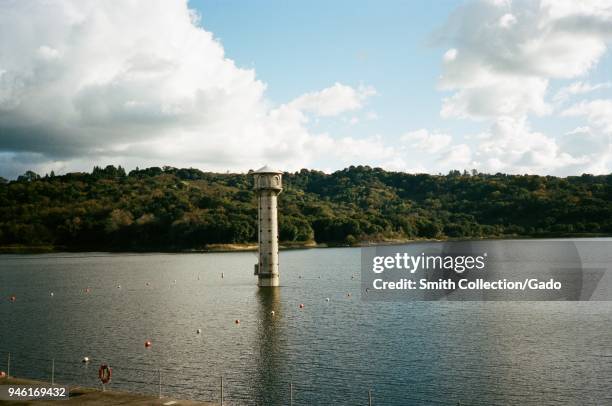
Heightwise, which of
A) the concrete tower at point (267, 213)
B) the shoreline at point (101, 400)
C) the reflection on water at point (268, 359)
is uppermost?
the concrete tower at point (267, 213)

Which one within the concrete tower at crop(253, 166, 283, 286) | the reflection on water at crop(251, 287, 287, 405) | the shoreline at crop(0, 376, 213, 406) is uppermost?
the concrete tower at crop(253, 166, 283, 286)

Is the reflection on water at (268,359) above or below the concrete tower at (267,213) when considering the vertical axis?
below

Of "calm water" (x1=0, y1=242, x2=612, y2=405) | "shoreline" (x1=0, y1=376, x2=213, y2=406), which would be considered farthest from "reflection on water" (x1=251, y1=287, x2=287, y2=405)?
"shoreline" (x1=0, y1=376, x2=213, y2=406)

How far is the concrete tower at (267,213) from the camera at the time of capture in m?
91.4

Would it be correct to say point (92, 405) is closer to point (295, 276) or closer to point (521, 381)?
point (521, 381)

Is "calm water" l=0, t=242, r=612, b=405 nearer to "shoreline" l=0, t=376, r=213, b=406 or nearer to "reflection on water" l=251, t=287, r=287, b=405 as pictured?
"reflection on water" l=251, t=287, r=287, b=405

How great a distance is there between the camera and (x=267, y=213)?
91.4 meters

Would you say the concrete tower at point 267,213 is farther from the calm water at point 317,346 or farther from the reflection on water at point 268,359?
the reflection on water at point 268,359

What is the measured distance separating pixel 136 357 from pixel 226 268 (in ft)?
330

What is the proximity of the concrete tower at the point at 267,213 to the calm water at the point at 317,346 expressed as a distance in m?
6.15

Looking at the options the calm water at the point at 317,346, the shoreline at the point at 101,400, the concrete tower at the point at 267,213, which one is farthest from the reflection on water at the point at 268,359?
the concrete tower at the point at 267,213

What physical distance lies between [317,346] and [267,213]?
130 ft

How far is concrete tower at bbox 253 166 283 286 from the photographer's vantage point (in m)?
91.4

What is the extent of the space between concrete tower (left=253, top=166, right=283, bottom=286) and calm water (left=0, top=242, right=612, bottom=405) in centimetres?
615
